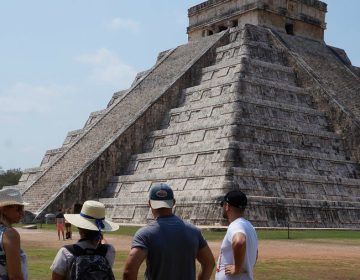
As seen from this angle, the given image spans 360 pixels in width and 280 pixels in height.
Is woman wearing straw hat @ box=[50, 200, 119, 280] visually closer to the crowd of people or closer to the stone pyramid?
the crowd of people

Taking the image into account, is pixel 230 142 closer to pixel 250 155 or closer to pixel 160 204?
pixel 250 155

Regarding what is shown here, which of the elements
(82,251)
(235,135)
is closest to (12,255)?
(82,251)

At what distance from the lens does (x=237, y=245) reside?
182 inches

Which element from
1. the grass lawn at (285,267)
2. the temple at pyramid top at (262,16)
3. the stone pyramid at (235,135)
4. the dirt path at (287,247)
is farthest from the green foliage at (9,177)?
the grass lawn at (285,267)

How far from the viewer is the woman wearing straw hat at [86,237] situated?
4.01m

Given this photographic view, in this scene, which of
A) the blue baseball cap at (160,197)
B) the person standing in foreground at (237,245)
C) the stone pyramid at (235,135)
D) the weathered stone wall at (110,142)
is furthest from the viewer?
the weathered stone wall at (110,142)

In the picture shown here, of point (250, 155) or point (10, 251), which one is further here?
point (250, 155)

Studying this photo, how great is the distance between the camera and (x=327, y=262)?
37.1ft

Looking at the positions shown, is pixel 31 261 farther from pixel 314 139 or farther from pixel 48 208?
pixel 314 139

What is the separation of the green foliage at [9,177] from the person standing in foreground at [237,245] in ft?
146

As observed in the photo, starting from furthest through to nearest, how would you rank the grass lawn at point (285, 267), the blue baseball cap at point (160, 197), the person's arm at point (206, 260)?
the grass lawn at point (285, 267) → the person's arm at point (206, 260) → the blue baseball cap at point (160, 197)

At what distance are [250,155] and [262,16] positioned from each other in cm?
1111

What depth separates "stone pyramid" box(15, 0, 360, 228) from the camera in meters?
20.6

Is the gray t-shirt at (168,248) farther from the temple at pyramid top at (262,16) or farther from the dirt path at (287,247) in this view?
the temple at pyramid top at (262,16)
